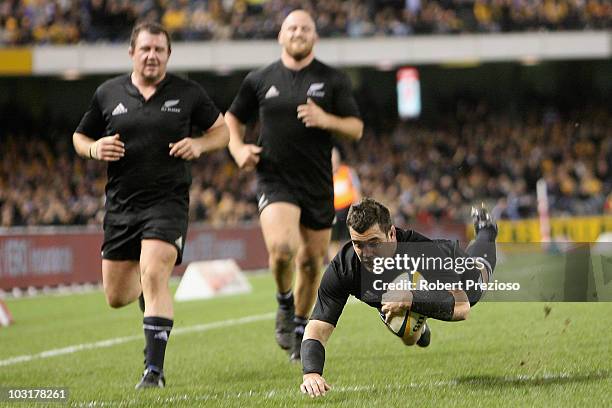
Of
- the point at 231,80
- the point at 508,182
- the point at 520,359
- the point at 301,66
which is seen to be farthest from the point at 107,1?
the point at 520,359

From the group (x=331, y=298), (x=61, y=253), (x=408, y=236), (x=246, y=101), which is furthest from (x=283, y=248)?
(x=61, y=253)

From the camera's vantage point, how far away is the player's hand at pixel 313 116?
8078 mm

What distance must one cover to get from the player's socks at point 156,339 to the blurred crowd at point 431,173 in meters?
17.4

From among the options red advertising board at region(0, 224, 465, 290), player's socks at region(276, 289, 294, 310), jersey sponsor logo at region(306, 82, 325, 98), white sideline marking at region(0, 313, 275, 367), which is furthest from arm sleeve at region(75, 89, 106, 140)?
red advertising board at region(0, 224, 465, 290)

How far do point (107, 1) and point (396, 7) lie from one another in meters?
8.94

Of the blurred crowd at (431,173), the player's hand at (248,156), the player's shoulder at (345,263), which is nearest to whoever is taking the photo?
the player's shoulder at (345,263)

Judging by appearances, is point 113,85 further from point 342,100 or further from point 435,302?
point 435,302

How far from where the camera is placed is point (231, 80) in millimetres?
39312

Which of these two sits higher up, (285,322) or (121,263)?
(121,263)

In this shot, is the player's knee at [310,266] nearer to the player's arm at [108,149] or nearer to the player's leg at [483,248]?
the player's leg at [483,248]

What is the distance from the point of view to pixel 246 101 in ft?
28.2

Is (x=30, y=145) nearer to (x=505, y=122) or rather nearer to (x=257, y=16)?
(x=257, y=16)

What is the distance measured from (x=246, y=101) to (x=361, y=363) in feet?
7.27

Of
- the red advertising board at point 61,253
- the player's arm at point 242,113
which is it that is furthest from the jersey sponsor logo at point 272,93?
the red advertising board at point 61,253
